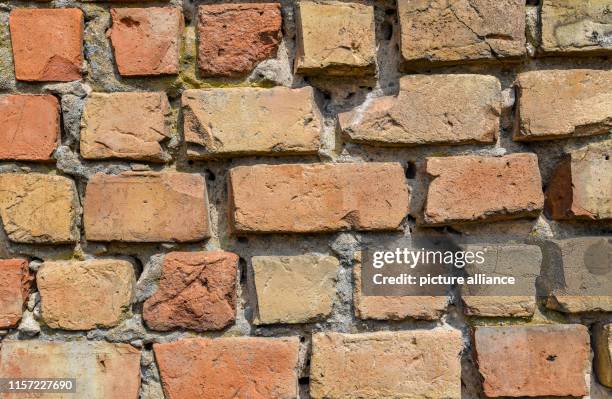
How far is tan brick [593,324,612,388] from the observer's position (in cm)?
77

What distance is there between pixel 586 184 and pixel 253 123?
449 mm

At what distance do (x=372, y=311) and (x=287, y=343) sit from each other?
12 centimetres

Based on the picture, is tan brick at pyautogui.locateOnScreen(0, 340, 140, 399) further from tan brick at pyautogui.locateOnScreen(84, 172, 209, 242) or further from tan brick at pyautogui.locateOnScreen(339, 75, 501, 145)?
tan brick at pyautogui.locateOnScreen(339, 75, 501, 145)

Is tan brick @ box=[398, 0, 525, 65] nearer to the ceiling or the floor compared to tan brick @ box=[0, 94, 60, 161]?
nearer to the ceiling

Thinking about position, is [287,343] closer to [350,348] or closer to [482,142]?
[350,348]

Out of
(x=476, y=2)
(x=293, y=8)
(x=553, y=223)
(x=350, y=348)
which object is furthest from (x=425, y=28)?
(x=350, y=348)

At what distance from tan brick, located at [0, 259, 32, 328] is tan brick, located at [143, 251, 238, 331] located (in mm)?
172

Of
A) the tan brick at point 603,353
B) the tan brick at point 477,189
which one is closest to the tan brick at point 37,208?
the tan brick at point 477,189

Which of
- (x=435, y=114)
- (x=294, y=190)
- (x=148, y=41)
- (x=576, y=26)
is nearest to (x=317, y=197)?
(x=294, y=190)

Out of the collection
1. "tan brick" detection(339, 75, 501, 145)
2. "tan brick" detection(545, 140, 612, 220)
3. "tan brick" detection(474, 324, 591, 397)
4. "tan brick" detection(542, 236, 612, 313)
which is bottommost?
"tan brick" detection(474, 324, 591, 397)

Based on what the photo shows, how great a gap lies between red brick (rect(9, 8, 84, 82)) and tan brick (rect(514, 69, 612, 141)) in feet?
1.99

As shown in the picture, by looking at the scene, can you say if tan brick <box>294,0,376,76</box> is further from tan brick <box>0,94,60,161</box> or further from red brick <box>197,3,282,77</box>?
tan brick <box>0,94,60,161</box>

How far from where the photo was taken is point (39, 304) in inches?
30.7

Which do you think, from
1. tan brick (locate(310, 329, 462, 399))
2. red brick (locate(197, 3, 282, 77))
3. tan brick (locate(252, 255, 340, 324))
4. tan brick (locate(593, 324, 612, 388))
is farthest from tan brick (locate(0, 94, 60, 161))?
tan brick (locate(593, 324, 612, 388))
